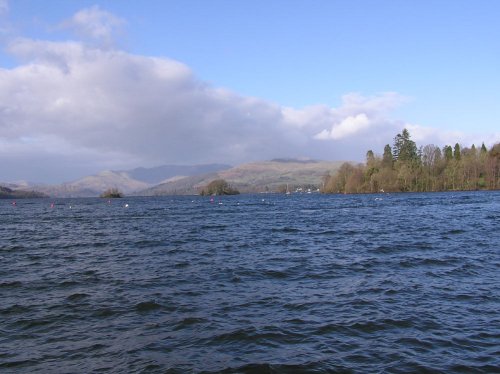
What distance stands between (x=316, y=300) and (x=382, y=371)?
7.16 meters

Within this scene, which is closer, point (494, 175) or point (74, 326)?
point (74, 326)

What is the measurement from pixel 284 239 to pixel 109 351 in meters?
28.9

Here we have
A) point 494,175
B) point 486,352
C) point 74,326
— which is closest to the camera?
point 486,352

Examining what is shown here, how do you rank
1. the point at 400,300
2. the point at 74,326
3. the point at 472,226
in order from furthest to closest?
the point at 472,226 < the point at 400,300 < the point at 74,326

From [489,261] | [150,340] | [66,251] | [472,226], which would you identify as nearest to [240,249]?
[66,251]

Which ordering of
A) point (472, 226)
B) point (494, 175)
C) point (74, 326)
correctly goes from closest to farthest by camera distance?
point (74, 326)
point (472, 226)
point (494, 175)

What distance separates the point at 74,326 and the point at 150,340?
3708mm

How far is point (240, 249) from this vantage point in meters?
35.0

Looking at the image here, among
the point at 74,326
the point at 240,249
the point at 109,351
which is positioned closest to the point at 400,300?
the point at 109,351

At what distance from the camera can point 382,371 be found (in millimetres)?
11562

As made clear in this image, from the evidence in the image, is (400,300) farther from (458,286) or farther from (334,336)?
(334,336)

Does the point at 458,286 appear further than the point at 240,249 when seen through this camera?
No

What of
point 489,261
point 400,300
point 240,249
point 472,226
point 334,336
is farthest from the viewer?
point 472,226

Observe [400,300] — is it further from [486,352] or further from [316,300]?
[486,352]
